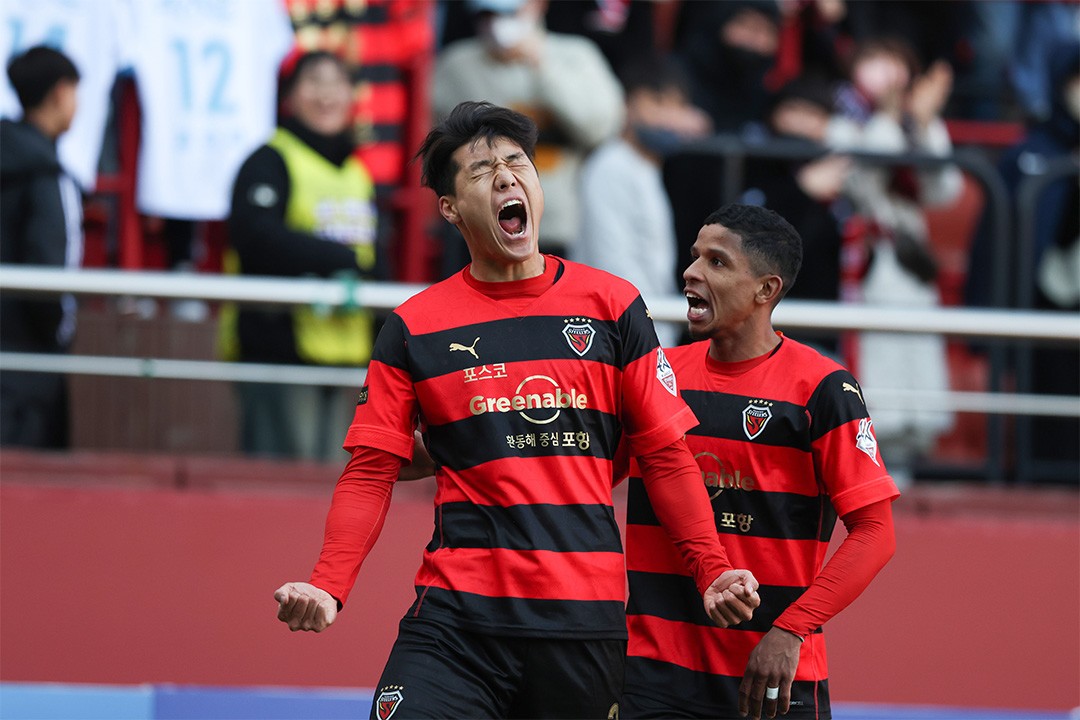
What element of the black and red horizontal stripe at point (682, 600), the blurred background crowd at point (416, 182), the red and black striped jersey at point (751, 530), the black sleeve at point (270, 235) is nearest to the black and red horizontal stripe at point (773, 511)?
the red and black striped jersey at point (751, 530)

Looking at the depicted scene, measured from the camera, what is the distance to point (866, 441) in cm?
392

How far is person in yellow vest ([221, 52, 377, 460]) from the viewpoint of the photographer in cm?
634

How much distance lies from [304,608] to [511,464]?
58cm

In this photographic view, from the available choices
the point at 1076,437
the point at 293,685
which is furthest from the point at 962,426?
the point at 293,685

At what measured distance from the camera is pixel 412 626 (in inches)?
148

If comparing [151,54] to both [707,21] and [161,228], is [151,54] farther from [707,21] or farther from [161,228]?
[707,21]

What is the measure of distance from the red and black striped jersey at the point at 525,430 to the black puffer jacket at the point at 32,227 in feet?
9.42

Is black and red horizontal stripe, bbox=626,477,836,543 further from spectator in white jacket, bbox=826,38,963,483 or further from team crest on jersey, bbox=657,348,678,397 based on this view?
spectator in white jacket, bbox=826,38,963,483

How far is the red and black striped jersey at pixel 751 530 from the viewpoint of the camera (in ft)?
13.1

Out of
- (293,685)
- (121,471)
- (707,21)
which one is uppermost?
(707,21)

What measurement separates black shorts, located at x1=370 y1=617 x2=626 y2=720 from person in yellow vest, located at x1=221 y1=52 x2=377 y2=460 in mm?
2638

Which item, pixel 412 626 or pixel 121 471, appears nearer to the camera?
pixel 412 626

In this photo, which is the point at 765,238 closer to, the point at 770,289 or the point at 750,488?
the point at 770,289

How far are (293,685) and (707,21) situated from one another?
4244 mm
